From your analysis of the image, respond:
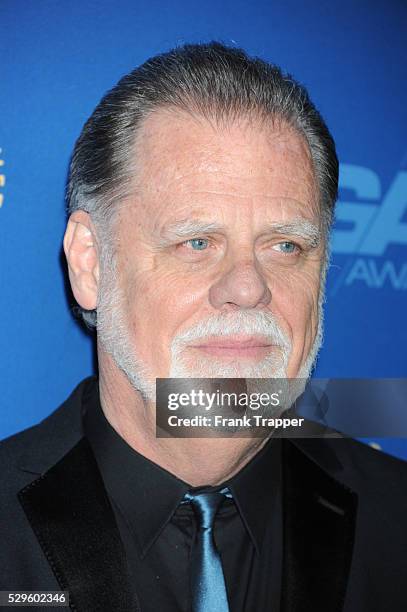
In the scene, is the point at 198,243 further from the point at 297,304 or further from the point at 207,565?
the point at 207,565

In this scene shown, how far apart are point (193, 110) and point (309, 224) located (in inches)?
15.4

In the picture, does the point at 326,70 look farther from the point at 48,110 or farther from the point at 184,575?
the point at 184,575

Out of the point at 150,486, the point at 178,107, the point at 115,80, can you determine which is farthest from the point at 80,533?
the point at 115,80

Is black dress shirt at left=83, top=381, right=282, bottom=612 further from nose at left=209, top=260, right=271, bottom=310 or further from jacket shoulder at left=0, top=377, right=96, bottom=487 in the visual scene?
nose at left=209, top=260, right=271, bottom=310

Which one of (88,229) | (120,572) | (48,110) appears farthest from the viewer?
(48,110)

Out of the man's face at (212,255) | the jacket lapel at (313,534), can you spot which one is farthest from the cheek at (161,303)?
the jacket lapel at (313,534)

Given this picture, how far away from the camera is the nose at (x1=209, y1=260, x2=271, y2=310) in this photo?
1615 mm

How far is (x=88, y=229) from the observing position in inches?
73.7

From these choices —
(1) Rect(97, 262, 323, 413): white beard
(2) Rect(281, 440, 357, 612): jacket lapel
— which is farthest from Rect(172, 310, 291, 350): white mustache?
(2) Rect(281, 440, 357, 612): jacket lapel

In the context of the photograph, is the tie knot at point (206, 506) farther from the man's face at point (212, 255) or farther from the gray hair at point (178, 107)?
the gray hair at point (178, 107)

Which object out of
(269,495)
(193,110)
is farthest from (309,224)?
(269,495)

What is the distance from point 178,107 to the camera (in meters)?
1.79

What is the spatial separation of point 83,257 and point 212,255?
1.20 feet

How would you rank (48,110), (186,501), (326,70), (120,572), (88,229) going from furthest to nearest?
(326,70) → (48,110) → (88,229) → (186,501) → (120,572)
